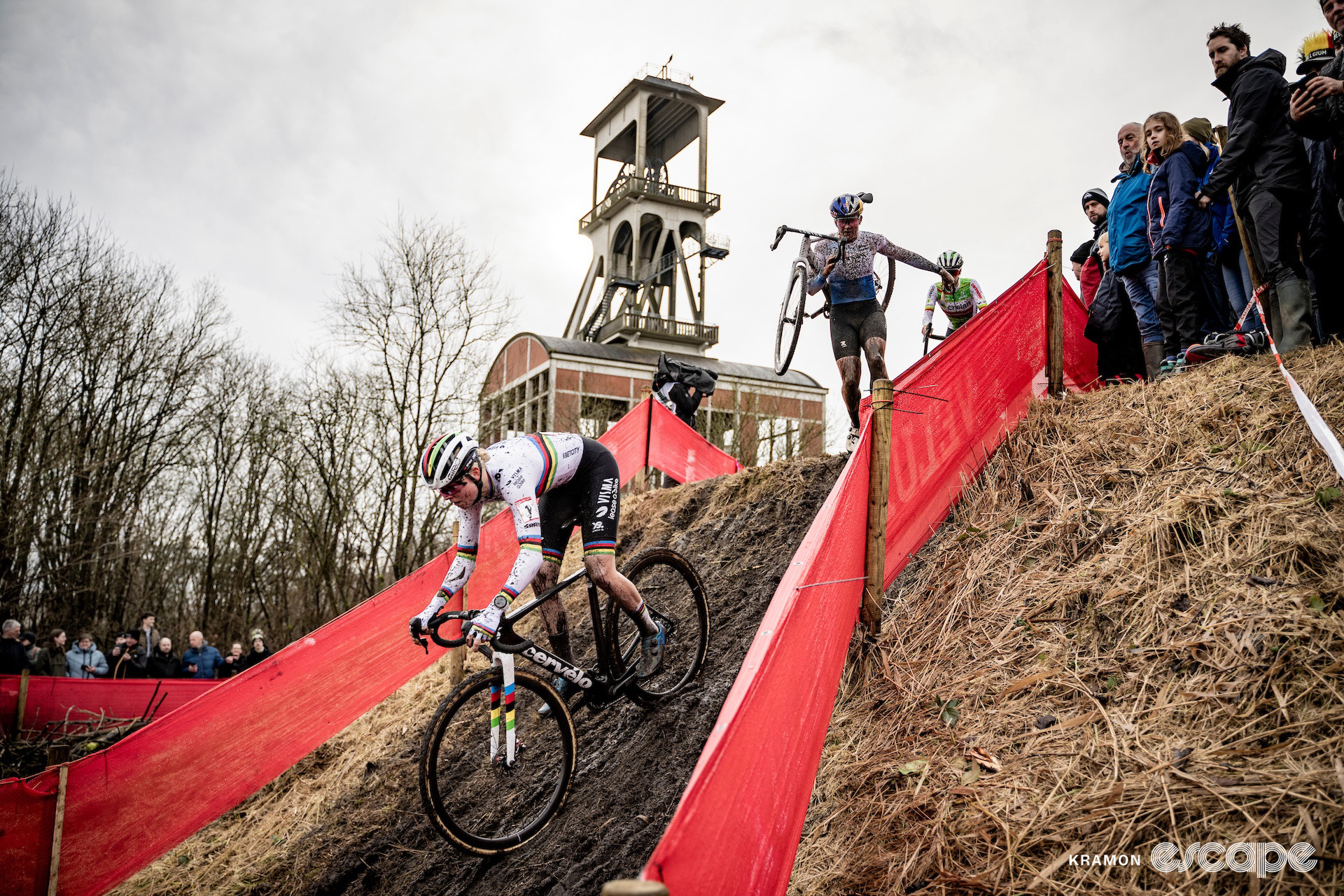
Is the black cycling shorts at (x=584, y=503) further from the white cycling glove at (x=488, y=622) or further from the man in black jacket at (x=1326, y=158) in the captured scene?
the man in black jacket at (x=1326, y=158)

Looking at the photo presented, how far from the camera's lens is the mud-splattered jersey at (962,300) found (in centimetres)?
957

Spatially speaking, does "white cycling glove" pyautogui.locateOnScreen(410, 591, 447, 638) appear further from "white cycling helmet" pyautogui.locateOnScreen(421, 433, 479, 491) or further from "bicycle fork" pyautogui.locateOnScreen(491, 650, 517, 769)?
"white cycling helmet" pyautogui.locateOnScreen(421, 433, 479, 491)

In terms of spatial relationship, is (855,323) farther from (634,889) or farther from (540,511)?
(634,889)

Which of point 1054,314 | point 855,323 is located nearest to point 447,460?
point 855,323

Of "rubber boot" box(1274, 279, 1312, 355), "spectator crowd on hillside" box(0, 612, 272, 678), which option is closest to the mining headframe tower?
"spectator crowd on hillside" box(0, 612, 272, 678)

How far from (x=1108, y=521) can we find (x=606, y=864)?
339 cm

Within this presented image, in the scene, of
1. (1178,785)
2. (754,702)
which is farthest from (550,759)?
(1178,785)

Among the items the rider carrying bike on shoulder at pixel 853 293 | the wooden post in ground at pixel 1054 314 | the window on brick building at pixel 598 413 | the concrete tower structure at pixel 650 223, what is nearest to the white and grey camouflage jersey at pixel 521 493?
the rider carrying bike on shoulder at pixel 853 293

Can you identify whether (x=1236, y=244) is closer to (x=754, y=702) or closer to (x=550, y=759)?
(x=754, y=702)

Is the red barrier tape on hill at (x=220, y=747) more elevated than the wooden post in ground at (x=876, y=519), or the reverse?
the wooden post in ground at (x=876, y=519)

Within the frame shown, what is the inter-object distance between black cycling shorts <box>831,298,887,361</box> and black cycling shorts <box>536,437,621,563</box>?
11.1 feet

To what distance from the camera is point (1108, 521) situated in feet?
15.0

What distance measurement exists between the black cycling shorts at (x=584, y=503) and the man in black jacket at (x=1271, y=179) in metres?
4.79

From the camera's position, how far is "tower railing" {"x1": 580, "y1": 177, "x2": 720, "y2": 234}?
142 ft
